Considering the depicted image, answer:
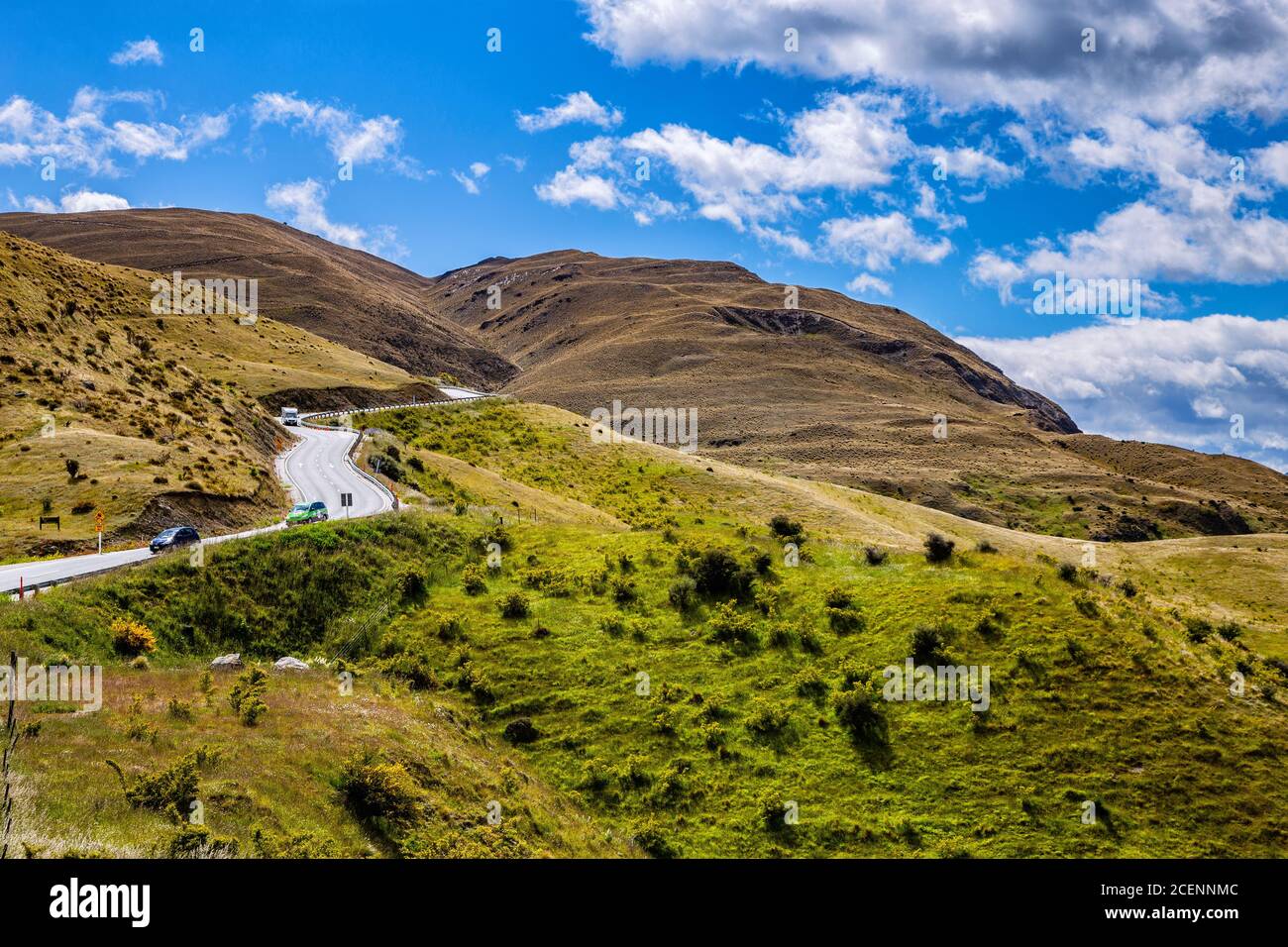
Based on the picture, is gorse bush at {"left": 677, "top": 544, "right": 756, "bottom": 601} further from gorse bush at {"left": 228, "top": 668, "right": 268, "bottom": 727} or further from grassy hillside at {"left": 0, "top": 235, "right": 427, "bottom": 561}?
grassy hillside at {"left": 0, "top": 235, "right": 427, "bottom": 561}

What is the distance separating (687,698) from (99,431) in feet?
116

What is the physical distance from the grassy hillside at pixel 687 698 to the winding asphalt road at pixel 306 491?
109 inches

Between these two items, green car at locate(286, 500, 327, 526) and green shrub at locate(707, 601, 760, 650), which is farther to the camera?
green car at locate(286, 500, 327, 526)

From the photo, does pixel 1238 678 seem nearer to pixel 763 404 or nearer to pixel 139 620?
pixel 139 620

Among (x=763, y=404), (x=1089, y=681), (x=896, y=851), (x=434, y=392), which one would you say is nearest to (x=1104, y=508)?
(x=763, y=404)

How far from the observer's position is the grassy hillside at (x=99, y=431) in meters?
32.7

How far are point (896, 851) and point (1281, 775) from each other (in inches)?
407

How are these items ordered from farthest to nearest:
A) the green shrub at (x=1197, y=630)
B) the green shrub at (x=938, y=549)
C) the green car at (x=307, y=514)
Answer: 1. the green car at (x=307, y=514)
2. the green shrub at (x=938, y=549)
3. the green shrub at (x=1197, y=630)

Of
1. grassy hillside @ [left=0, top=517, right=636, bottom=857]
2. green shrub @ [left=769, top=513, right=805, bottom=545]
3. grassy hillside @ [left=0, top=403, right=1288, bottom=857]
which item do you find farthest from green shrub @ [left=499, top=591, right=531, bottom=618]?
green shrub @ [left=769, top=513, right=805, bottom=545]

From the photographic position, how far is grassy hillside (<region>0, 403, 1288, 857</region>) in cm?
1702

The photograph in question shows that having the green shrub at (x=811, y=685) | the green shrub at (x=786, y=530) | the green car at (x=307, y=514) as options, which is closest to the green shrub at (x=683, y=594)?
the green shrub at (x=811, y=685)

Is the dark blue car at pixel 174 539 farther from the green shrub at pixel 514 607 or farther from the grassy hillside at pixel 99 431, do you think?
the green shrub at pixel 514 607

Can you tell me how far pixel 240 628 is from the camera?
976 inches

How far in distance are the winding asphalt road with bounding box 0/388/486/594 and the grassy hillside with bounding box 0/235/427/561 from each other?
1.80 m
